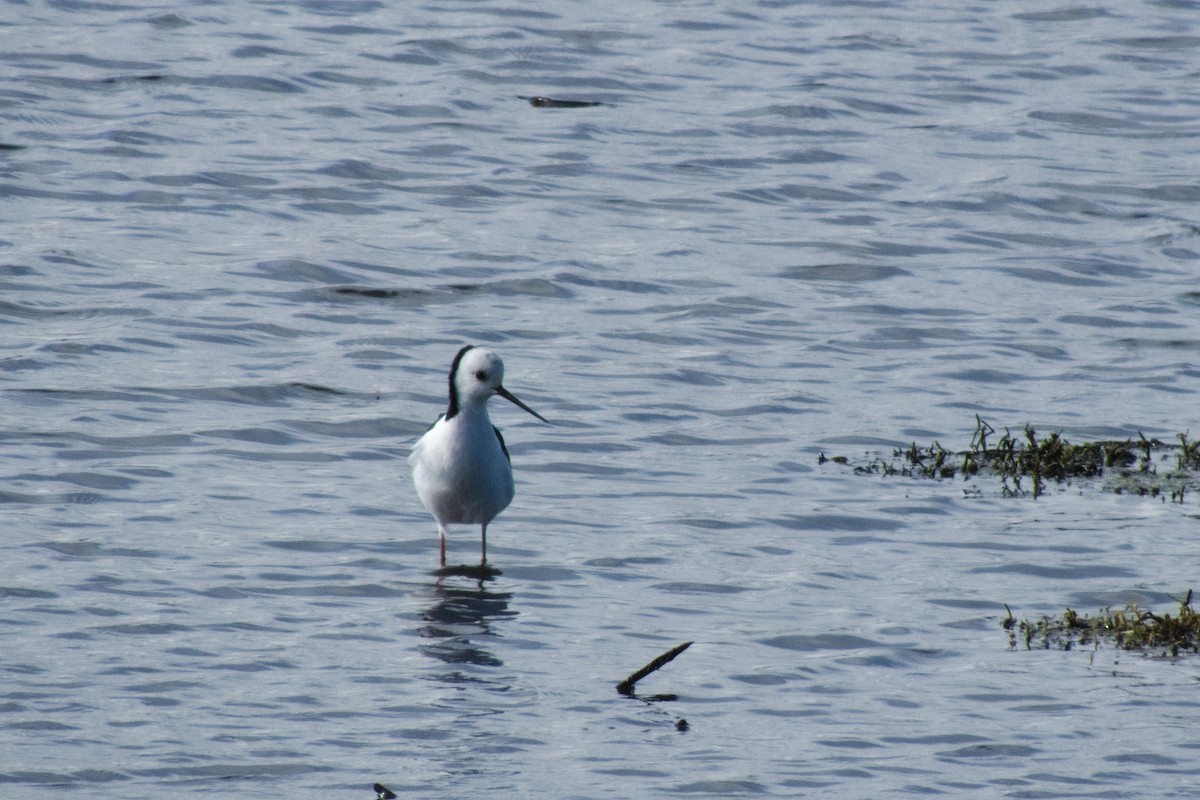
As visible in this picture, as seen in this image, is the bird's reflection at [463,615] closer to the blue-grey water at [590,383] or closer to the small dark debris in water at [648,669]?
the blue-grey water at [590,383]

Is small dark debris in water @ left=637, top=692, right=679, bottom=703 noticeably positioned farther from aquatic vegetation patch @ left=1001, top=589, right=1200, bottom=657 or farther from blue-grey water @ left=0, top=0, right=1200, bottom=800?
aquatic vegetation patch @ left=1001, top=589, right=1200, bottom=657

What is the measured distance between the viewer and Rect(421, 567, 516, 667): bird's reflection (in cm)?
991

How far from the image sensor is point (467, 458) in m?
11.7

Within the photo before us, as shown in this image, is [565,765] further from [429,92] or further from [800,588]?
[429,92]

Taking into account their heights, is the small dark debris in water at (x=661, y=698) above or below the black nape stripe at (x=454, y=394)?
below

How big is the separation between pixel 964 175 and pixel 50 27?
40.0 ft

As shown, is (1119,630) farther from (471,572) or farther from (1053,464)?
(471,572)

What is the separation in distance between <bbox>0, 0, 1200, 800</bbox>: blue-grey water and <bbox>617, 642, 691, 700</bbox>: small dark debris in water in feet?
0.41

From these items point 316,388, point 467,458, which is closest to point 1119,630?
point 467,458

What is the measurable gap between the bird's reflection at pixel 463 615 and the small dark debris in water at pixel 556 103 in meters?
13.7

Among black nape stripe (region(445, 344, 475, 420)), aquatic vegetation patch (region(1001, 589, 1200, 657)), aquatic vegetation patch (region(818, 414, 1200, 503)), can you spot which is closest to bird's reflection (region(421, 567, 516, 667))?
black nape stripe (region(445, 344, 475, 420))

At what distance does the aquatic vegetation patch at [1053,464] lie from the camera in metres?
12.8

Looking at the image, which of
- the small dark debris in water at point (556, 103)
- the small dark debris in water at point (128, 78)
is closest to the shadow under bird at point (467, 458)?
the small dark debris in water at point (556, 103)

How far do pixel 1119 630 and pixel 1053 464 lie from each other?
308 centimetres
